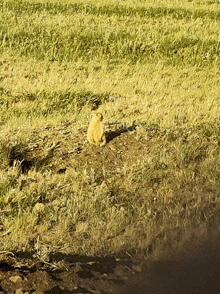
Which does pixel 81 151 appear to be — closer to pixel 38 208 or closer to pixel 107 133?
pixel 107 133

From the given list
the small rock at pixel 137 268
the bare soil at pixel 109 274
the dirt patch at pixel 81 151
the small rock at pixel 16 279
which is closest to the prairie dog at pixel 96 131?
the dirt patch at pixel 81 151

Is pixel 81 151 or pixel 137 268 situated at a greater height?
pixel 81 151

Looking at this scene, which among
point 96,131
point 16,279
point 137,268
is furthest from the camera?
point 96,131

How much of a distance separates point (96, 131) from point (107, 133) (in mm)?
607

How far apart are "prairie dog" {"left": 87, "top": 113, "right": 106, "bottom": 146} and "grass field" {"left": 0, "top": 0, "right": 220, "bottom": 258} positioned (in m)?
0.11

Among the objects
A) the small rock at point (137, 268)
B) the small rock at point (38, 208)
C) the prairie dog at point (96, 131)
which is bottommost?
the small rock at point (137, 268)

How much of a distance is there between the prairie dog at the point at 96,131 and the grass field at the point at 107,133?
0.36ft

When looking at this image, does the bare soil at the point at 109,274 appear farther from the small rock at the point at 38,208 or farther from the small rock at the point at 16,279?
the small rock at the point at 38,208

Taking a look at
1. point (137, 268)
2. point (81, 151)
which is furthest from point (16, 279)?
point (81, 151)

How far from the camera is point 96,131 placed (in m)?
5.66

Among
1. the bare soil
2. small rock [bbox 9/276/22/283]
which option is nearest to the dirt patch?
the bare soil

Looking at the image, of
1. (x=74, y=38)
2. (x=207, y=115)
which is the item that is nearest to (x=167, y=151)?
(x=207, y=115)

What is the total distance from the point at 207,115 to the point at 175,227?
149 inches

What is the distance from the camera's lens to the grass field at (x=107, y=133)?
4.28 m
